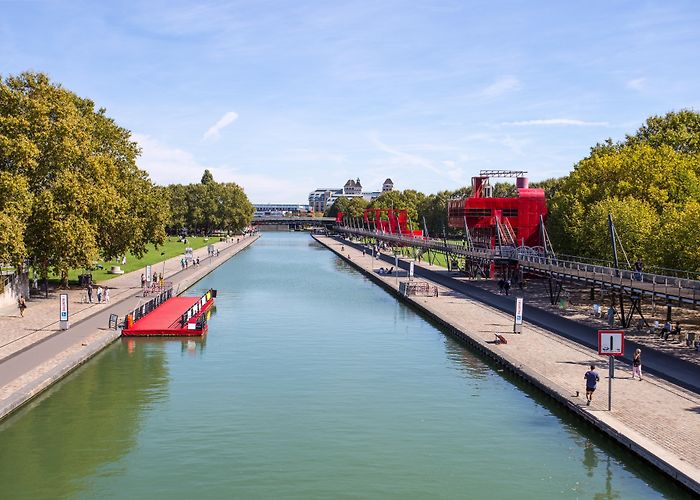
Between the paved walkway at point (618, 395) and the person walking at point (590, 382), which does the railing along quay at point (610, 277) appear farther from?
the person walking at point (590, 382)

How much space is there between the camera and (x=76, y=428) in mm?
26516

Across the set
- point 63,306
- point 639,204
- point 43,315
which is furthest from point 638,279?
point 43,315

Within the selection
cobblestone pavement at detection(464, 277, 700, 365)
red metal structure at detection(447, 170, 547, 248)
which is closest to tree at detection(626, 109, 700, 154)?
red metal structure at detection(447, 170, 547, 248)

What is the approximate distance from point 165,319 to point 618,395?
3161cm

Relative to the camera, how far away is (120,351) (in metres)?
40.7

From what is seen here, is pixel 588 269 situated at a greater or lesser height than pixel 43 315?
greater

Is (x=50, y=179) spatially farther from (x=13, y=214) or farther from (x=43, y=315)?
(x=43, y=315)

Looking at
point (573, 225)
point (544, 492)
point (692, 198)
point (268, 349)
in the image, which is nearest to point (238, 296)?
point (268, 349)

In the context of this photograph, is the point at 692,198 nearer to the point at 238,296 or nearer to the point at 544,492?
the point at 238,296

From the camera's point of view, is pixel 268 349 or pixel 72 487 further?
pixel 268 349

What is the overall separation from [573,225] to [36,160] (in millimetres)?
47799

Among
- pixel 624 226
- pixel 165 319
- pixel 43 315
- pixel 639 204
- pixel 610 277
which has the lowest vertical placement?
pixel 165 319

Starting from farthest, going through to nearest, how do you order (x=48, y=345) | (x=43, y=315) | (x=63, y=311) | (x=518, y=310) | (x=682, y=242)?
1. (x=43, y=315)
2. (x=682, y=242)
3. (x=518, y=310)
4. (x=63, y=311)
5. (x=48, y=345)

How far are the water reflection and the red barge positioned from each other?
7571 millimetres
